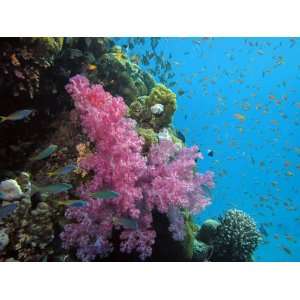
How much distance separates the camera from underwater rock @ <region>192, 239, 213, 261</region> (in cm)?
652

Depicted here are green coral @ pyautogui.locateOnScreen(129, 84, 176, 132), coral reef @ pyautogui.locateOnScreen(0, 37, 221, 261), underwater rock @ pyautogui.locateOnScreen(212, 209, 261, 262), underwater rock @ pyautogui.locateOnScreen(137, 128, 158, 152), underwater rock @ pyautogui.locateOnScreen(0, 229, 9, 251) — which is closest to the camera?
underwater rock @ pyautogui.locateOnScreen(0, 229, 9, 251)

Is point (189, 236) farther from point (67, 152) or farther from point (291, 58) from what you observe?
point (291, 58)

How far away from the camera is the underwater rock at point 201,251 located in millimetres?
6523

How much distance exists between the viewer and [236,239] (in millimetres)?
6805

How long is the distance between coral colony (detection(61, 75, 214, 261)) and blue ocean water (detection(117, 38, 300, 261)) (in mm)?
3492

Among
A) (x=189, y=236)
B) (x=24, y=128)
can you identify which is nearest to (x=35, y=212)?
(x=24, y=128)

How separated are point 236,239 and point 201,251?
2.45 feet

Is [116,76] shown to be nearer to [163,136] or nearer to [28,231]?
[163,136]

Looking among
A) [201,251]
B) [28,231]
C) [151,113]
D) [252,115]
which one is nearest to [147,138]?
[151,113]

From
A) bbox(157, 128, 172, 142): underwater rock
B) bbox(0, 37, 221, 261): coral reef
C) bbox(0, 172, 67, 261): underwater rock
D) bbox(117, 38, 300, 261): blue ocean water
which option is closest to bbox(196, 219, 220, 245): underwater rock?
bbox(117, 38, 300, 261): blue ocean water

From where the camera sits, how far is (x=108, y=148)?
184 inches

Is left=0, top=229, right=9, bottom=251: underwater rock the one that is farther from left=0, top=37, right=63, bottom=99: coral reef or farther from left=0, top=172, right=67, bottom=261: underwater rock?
left=0, top=37, right=63, bottom=99: coral reef
